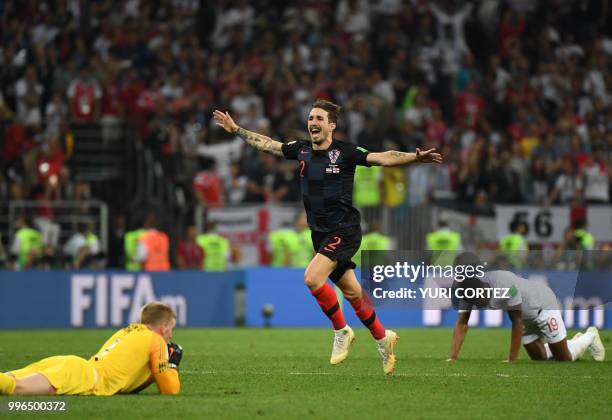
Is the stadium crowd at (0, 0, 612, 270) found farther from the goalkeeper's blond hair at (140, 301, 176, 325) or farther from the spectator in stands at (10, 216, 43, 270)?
the goalkeeper's blond hair at (140, 301, 176, 325)

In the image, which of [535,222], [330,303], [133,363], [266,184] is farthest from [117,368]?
[535,222]

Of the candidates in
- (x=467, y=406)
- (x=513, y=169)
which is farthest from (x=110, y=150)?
(x=467, y=406)

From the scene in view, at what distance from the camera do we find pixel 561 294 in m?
14.7

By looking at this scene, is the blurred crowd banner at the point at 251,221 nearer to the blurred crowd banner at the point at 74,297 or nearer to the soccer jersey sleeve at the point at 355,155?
the blurred crowd banner at the point at 74,297

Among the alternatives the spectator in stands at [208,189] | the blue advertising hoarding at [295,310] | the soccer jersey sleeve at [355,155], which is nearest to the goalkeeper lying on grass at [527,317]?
the soccer jersey sleeve at [355,155]

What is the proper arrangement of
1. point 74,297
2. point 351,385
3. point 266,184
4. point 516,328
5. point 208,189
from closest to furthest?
point 351,385
point 516,328
point 74,297
point 208,189
point 266,184

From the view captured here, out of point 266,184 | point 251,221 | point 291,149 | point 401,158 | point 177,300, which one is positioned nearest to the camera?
point 401,158

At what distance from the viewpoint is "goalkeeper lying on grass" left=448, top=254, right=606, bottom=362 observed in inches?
533

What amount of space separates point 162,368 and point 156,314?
40 cm

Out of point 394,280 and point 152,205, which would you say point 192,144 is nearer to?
point 152,205

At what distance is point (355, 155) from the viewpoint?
11781mm

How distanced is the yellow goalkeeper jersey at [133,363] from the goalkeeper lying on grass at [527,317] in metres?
4.46

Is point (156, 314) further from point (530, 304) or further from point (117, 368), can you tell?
point (530, 304)

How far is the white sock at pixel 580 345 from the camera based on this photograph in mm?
14133
